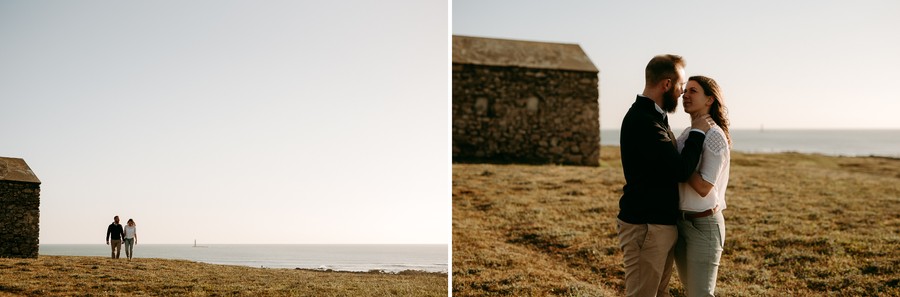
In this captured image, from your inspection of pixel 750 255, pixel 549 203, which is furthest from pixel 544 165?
pixel 750 255

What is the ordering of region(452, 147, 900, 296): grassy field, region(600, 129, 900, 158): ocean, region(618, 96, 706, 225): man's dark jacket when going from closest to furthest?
region(618, 96, 706, 225): man's dark jacket → region(452, 147, 900, 296): grassy field → region(600, 129, 900, 158): ocean

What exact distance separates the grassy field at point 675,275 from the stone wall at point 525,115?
2.97m

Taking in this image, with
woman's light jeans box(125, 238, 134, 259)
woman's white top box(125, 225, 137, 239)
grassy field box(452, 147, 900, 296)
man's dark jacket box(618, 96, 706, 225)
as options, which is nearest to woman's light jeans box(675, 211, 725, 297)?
man's dark jacket box(618, 96, 706, 225)

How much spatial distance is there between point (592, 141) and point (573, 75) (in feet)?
5.96

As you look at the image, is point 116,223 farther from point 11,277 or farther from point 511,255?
point 511,255

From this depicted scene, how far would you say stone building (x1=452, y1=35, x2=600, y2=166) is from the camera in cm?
1716

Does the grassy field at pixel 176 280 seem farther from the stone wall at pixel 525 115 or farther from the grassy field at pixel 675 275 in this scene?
the stone wall at pixel 525 115

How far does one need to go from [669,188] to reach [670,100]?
16.4 inches

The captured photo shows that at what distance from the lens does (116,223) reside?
35.3 ft

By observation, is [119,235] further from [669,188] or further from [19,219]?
[669,188]

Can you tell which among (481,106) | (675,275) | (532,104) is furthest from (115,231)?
(532,104)

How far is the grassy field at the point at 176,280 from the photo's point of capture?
28.8ft

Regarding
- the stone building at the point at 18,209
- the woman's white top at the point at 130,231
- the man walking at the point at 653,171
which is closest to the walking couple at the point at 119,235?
the woman's white top at the point at 130,231

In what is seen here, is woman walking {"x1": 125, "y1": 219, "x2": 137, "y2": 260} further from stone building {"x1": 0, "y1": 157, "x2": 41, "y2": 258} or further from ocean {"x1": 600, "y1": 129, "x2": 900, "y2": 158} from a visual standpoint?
ocean {"x1": 600, "y1": 129, "x2": 900, "y2": 158}
